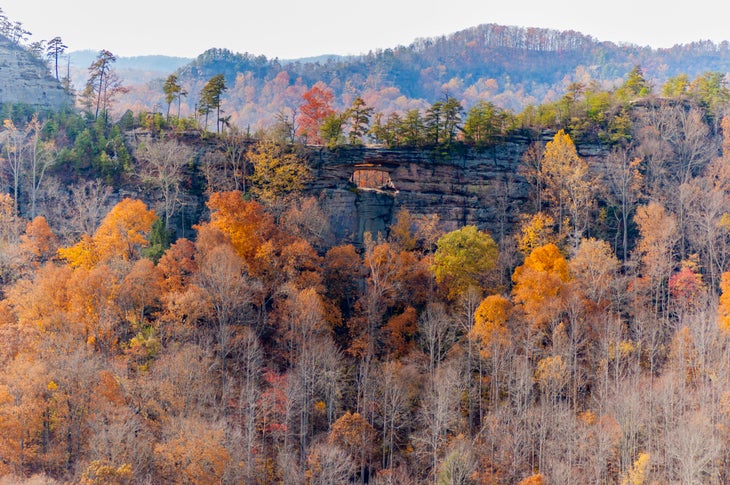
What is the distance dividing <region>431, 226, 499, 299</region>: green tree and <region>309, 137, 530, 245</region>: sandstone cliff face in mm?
7250

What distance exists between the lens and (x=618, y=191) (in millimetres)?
52562

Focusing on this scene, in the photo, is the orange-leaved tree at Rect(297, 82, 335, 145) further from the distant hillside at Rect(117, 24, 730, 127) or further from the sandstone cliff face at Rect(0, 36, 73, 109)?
the distant hillside at Rect(117, 24, 730, 127)

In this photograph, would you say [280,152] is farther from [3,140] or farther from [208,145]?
[3,140]

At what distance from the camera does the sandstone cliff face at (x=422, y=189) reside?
5181cm

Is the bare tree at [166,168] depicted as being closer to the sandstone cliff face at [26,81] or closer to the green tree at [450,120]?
the sandstone cliff face at [26,81]

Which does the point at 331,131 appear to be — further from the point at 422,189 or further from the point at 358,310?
the point at 358,310

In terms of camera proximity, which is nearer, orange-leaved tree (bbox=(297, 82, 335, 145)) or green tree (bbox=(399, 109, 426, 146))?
green tree (bbox=(399, 109, 426, 146))

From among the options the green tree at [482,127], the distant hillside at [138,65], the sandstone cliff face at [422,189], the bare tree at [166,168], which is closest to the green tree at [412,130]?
the sandstone cliff face at [422,189]

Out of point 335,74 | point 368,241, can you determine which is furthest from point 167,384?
point 335,74

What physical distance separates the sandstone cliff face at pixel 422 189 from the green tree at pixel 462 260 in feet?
23.8

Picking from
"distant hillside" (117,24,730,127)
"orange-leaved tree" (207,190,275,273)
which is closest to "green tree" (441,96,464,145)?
"orange-leaved tree" (207,190,275,273)

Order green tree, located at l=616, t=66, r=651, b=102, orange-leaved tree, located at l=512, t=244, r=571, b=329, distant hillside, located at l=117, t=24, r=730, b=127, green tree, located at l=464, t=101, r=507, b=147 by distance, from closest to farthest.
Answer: orange-leaved tree, located at l=512, t=244, r=571, b=329 < green tree, located at l=464, t=101, r=507, b=147 < green tree, located at l=616, t=66, r=651, b=102 < distant hillside, located at l=117, t=24, r=730, b=127

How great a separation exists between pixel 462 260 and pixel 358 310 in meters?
6.63

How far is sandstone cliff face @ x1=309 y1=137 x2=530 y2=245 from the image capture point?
5181 cm
